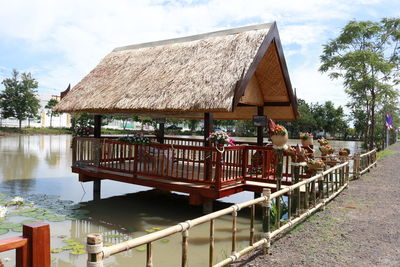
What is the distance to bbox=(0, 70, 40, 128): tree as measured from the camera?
41719 millimetres

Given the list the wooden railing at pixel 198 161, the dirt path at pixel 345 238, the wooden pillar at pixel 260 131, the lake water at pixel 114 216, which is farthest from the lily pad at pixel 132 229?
Result: the wooden pillar at pixel 260 131

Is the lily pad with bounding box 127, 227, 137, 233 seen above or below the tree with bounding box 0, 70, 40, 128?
below

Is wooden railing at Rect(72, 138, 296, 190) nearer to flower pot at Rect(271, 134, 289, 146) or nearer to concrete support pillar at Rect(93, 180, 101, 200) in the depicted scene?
concrete support pillar at Rect(93, 180, 101, 200)

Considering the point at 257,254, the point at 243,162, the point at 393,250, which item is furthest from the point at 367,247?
the point at 243,162

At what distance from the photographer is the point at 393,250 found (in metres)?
5.32

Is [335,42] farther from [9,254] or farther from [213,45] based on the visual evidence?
[9,254]

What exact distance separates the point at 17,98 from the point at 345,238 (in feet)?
145

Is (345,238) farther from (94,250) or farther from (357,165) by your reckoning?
(357,165)

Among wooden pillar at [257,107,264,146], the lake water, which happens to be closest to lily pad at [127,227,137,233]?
the lake water

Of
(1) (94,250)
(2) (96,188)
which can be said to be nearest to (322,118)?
(2) (96,188)

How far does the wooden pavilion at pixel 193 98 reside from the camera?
7.88m

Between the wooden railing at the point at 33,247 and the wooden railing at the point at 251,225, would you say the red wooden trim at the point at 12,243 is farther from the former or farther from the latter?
the wooden railing at the point at 251,225

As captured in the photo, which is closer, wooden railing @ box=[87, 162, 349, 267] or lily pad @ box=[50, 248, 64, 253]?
wooden railing @ box=[87, 162, 349, 267]

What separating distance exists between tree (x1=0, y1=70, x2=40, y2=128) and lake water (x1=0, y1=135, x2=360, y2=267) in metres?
30.5
